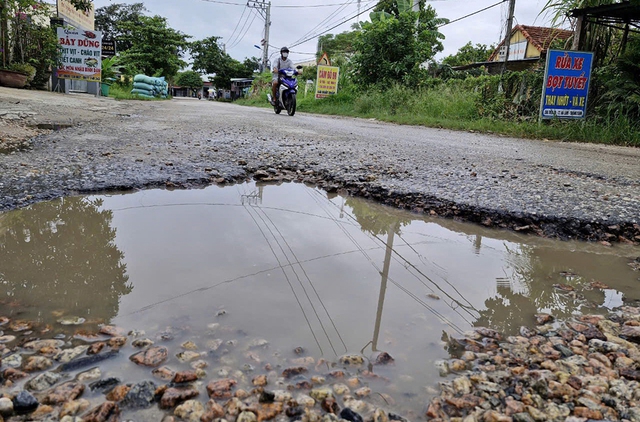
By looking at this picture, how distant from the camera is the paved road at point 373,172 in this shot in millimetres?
2484

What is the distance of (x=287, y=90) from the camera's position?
9836mm

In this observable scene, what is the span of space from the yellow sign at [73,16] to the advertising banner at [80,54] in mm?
692

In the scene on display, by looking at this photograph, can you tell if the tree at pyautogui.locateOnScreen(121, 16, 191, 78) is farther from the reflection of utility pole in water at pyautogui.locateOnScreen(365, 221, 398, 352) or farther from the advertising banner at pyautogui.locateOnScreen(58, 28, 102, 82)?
the reflection of utility pole in water at pyautogui.locateOnScreen(365, 221, 398, 352)

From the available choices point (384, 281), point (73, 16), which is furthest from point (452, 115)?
point (73, 16)

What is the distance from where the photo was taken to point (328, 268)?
180cm

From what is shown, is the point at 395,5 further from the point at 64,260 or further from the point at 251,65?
the point at 251,65

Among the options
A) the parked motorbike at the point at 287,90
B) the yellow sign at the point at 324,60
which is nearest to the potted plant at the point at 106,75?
the yellow sign at the point at 324,60

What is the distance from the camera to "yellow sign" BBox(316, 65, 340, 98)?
637 inches

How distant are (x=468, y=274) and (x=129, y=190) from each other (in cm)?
198

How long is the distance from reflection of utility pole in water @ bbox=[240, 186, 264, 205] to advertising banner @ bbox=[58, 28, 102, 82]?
12.3 meters

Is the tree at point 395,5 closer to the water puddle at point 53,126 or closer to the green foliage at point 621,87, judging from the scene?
the green foliage at point 621,87

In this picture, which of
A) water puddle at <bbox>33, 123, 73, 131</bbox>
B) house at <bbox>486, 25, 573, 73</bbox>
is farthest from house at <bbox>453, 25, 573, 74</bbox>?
water puddle at <bbox>33, 123, 73, 131</bbox>

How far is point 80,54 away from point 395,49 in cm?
912

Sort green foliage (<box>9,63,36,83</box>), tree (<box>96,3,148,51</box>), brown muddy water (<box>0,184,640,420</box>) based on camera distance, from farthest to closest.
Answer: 1. tree (<box>96,3,148,51</box>)
2. green foliage (<box>9,63,36,83</box>)
3. brown muddy water (<box>0,184,640,420</box>)
